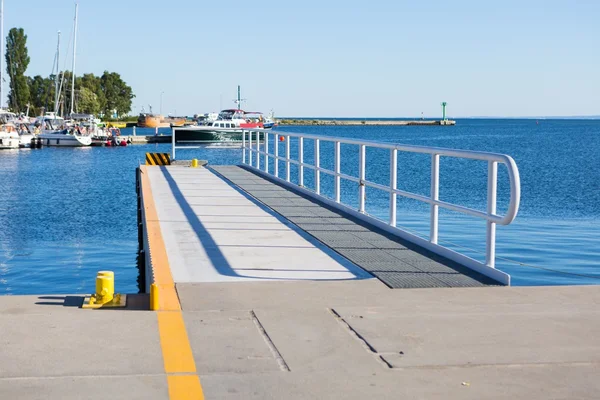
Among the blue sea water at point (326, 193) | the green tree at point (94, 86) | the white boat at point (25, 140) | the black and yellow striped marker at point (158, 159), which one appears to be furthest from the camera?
the green tree at point (94, 86)

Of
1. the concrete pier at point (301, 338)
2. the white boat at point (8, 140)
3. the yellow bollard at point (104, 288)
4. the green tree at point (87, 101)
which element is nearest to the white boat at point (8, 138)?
the white boat at point (8, 140)

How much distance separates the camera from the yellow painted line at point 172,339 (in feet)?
18.1

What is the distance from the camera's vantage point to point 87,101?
170250 mm

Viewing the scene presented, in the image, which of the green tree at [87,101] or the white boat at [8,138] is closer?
the white boat at [8,138]

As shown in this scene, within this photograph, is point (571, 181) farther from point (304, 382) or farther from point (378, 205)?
point (304, 382)

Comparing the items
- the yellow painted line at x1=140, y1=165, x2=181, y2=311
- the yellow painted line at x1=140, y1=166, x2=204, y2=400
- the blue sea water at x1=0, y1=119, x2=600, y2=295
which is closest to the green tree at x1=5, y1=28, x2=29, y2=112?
the blue sea water at x1=0, y1=119, x2=600, y2=295

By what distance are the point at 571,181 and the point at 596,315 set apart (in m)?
41.2

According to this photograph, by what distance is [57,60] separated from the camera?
108 metres

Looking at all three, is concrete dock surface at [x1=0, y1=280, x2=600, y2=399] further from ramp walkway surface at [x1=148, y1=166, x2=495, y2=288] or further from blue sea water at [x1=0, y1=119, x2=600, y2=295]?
blue sea water at [x1=0, y1=119, x2=600, y2=295]

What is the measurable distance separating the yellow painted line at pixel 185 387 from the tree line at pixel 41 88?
113038mm

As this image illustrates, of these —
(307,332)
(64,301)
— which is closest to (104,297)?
(64,301)

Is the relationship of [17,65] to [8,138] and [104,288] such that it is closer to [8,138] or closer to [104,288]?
[8,138]

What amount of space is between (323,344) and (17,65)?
149 m

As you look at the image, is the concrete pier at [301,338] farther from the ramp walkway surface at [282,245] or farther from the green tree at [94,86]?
the green tree at [94,86]
